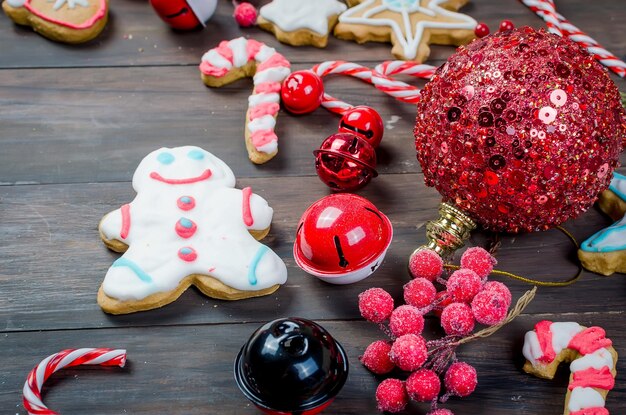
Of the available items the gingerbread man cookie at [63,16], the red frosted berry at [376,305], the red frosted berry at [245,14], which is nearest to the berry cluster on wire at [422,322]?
the red frosted berry at [376,305]

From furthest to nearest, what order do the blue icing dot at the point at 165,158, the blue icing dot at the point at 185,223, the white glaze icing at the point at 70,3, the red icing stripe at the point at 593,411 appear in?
the white glaze icing at the point at 70,3
the blue icing dot at the point at 165,158
the blue icing dot at the point at 185,223
the red icing stripe at the point at 593,411

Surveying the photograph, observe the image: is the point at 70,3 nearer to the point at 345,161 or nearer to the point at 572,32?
the point at 345,161

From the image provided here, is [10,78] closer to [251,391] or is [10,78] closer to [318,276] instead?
[318,276]

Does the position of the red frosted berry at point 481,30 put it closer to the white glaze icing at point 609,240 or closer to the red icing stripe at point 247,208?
the white glaze icing at point 609,240

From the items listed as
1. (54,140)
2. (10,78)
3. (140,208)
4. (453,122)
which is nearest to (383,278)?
(453,122)

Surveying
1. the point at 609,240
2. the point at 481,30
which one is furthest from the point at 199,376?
the point at 481,30

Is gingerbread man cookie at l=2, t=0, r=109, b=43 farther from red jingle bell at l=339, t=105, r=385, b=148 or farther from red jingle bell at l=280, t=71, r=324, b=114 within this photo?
red jingle bell at l=339, t=105, r=385, b=148
